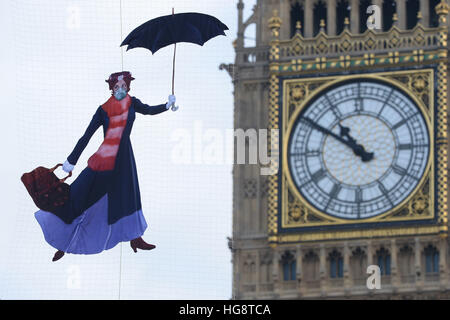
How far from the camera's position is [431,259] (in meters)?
74.8

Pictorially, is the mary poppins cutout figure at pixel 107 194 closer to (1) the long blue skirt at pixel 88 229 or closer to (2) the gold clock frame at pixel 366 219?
(1) the long blue skirt at pixel 88 229

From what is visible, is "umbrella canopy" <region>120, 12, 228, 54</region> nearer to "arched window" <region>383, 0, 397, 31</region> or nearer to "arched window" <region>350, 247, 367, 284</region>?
"arched window" <region>350, 247, 367, 284</region>

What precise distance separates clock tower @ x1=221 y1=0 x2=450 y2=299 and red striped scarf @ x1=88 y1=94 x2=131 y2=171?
424 centimetres

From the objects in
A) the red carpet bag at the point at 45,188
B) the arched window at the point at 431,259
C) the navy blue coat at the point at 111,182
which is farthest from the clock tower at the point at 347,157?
the red carpet bag at the point at 45,188

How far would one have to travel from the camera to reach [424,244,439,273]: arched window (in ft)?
245

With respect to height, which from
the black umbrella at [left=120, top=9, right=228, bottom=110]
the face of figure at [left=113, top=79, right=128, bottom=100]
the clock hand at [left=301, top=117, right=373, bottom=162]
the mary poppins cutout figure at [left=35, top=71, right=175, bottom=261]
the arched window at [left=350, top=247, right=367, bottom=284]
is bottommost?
the arched window at [left=350, top=247, right=367, bottom=284]

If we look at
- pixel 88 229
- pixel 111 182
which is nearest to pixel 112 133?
pixel 111 182

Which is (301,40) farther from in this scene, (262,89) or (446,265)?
(446,265)

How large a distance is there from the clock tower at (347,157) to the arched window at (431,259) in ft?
0.07

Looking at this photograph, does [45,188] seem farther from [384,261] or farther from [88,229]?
[384,261]

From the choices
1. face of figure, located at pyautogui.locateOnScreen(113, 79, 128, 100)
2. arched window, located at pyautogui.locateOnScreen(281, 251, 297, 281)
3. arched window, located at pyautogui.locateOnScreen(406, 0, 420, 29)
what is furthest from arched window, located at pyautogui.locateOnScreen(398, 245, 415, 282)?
face of figure, located at pyautogui.locateOnScreen(113, 79, 128, 100)

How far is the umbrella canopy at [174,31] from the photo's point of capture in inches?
2822

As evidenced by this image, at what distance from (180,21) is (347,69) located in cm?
573
